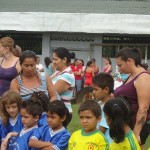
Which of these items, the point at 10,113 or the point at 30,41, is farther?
the point at 30,41

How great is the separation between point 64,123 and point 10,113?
700 millimetres

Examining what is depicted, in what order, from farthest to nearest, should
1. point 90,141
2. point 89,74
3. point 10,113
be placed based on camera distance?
point 89,74
point 10,113
point 90,141

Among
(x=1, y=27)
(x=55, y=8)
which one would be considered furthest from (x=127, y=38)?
(x=1, y=27)

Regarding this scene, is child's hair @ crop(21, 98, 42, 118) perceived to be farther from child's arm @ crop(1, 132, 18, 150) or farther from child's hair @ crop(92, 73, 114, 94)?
child's hair @ crop(92, 73, 114, 94)

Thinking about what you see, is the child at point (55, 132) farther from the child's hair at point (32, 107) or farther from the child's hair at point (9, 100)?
the child's hair at point (9, 100)

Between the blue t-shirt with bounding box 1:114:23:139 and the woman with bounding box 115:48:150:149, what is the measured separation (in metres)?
1.17

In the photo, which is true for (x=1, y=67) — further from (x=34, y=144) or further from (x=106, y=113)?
(x=106, y=113)

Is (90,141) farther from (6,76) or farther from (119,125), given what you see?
(6,76)

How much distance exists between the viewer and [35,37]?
24.7 metres

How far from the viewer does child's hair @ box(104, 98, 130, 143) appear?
15.5 feet

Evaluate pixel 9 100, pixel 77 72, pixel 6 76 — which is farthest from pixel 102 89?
pixel 77 72

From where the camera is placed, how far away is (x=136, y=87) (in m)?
5.53

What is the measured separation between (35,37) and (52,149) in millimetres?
19655

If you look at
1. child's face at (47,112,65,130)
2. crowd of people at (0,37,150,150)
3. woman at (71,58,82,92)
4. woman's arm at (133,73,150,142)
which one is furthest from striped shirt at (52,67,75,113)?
woman at (71,58,82,92)
